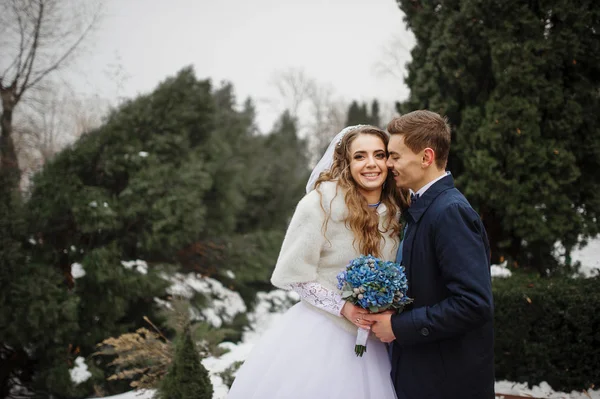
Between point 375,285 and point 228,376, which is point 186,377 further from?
point 375,285

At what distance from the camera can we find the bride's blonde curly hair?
254 cm

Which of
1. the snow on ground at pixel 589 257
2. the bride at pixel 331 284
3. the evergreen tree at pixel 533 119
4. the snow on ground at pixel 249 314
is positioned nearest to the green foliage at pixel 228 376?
the snow on ground at pixel 249 314

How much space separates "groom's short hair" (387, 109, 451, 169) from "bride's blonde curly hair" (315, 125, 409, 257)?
40cm

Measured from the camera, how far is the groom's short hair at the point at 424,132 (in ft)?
7.48

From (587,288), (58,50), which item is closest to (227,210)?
(58,50)

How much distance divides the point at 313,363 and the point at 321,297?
362mm

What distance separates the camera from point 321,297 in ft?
8.14

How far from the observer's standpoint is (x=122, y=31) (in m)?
12.2

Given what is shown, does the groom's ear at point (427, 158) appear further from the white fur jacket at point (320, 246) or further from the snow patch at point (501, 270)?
the snow patch at point (501, 270)

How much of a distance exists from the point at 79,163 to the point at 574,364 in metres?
7.50

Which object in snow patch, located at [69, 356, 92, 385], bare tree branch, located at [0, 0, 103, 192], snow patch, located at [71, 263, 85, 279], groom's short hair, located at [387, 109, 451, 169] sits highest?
bare tree branch, located at [0, 0, 103, 192]

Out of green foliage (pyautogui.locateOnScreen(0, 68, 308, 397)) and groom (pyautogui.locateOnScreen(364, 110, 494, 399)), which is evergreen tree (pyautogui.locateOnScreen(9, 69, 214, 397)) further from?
groom (pyautogui.locateOnScreen(364, 110, 494, 399))

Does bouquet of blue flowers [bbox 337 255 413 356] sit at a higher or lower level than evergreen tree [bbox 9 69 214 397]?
lower

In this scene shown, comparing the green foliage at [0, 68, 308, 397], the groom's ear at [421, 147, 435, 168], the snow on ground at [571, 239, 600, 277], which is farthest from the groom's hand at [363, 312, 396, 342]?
the snow on ground at [571, 239, 600, 277]
